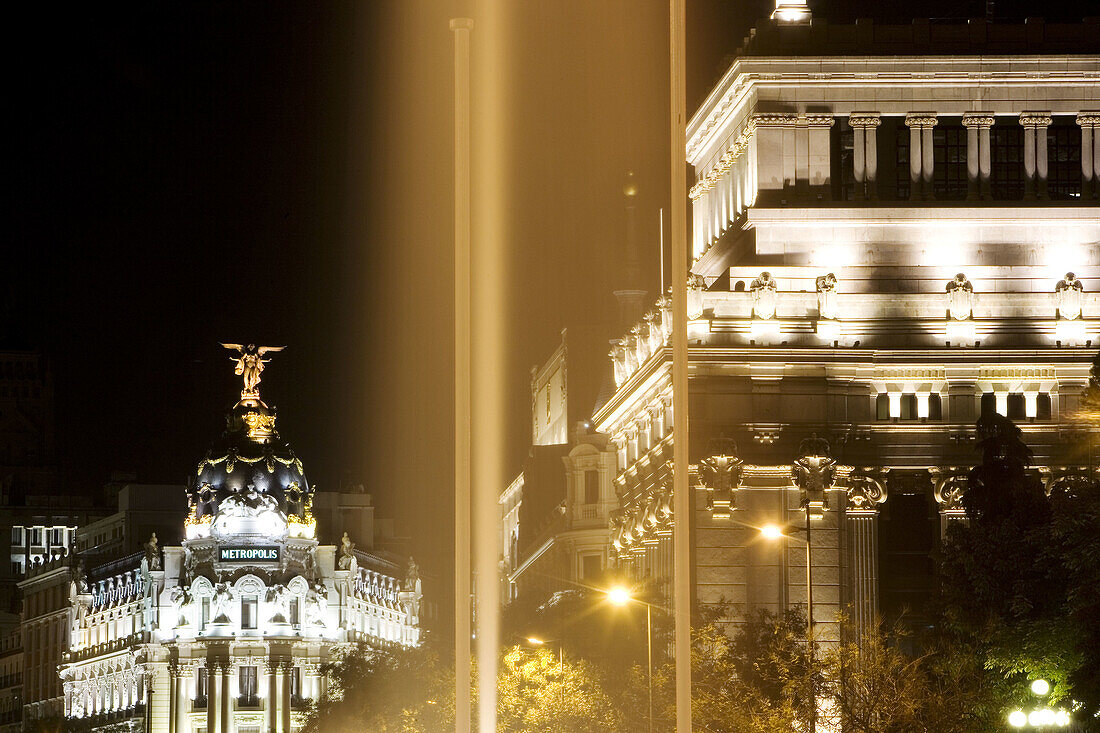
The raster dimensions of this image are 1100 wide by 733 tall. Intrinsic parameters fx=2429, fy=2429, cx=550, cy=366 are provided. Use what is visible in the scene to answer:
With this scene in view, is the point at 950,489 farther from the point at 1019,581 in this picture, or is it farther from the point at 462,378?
the point at 462,378

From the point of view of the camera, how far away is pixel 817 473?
296ft

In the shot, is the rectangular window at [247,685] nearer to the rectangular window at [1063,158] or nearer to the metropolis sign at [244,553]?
the metropolis sign at [244,553]

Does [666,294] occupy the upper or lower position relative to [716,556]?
upper

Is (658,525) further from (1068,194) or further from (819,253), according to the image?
(1068,194)

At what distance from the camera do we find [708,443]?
90.4 metres

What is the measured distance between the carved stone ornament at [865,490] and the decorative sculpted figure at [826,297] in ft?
20.7

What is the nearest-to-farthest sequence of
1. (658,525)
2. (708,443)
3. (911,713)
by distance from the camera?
(911,713) → (708,443) → (658,525)

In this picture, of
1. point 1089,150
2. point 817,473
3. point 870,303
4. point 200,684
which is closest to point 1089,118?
point 1089,150

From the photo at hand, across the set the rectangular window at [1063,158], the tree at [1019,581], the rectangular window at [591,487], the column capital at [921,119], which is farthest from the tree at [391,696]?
the rectangular window at [1063,158]

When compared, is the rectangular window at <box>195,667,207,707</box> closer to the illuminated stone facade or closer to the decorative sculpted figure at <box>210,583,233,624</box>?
the decorative sculpted figure at <box>210,583,233,624</box>

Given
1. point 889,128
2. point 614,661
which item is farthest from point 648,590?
point 889,128

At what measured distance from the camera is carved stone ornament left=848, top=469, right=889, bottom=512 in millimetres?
91750

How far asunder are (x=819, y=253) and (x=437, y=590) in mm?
100824

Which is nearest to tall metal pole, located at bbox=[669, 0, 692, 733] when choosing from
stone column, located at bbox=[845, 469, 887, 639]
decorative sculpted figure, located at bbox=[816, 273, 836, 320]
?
stone column, located at bbox=[845, 469, 887, 639]
